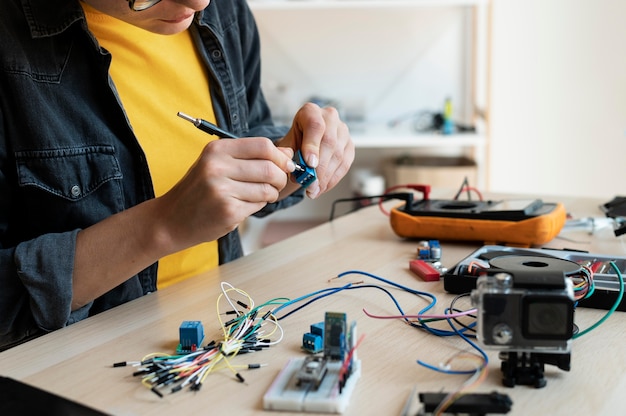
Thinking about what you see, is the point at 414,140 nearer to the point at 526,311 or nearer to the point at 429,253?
the point at 429,253

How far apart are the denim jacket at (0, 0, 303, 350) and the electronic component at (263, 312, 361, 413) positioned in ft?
1.12

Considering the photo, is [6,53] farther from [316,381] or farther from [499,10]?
[499,10]

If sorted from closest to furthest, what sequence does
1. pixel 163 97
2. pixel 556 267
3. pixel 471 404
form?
pixel 471 404 → pixel 556 267 → pixel 163 97

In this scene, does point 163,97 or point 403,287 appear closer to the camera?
point 403,287

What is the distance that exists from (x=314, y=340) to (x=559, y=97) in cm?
204

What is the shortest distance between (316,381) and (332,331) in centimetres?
5

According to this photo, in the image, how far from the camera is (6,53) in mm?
882

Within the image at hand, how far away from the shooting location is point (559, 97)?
7.96ft

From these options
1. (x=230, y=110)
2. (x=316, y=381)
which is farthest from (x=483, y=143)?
(x=316, y=381)

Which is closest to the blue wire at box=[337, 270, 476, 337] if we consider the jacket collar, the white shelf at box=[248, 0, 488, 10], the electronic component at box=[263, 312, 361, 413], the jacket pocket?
the electronic component at box=[263, 312, 361, 413]

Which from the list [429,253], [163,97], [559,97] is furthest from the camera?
[559,97]

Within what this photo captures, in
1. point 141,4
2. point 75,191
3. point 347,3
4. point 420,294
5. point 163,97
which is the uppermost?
point 347,3

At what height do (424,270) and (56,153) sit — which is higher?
(56,153)

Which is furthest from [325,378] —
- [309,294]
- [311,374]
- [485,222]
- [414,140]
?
[414,140]
